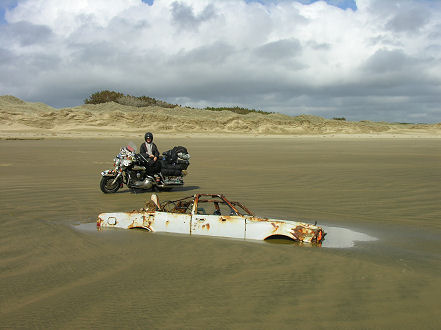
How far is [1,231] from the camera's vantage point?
281 inches

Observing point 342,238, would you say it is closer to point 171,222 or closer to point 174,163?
point 171,222

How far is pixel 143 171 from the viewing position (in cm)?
1154

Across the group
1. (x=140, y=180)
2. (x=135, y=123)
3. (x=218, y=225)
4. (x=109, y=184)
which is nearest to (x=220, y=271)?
(x=218, y=225)

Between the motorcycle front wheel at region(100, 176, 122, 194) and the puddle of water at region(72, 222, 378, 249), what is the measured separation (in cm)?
338

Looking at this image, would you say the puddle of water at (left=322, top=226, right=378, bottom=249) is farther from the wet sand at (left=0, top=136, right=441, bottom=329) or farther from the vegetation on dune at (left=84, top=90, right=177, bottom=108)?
the vegetation on dune at (left=84, top=90, right=177, bottom=108)

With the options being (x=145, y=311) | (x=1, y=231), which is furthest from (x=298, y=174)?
(x=145, y=311)

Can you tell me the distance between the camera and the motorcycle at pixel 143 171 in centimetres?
1132

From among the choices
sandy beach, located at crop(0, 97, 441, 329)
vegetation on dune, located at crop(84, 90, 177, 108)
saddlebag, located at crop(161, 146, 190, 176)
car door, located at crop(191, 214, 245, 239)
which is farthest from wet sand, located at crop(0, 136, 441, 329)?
vegetation on dune, located at crop(84, 90, 177, 108)

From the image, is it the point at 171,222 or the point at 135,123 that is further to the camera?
the point at 135,123

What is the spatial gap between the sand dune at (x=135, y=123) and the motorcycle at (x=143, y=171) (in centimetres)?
3061

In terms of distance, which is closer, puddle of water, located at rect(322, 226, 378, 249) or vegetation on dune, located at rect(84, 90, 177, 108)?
puddle of water, located at rect(322, 226, 378, 249)

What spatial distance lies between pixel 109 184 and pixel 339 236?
21.5 ft

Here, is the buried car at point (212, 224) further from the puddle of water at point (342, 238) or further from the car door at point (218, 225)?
the puddle of water at point (342, 238)

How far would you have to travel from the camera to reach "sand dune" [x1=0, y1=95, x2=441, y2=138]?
44.2m
